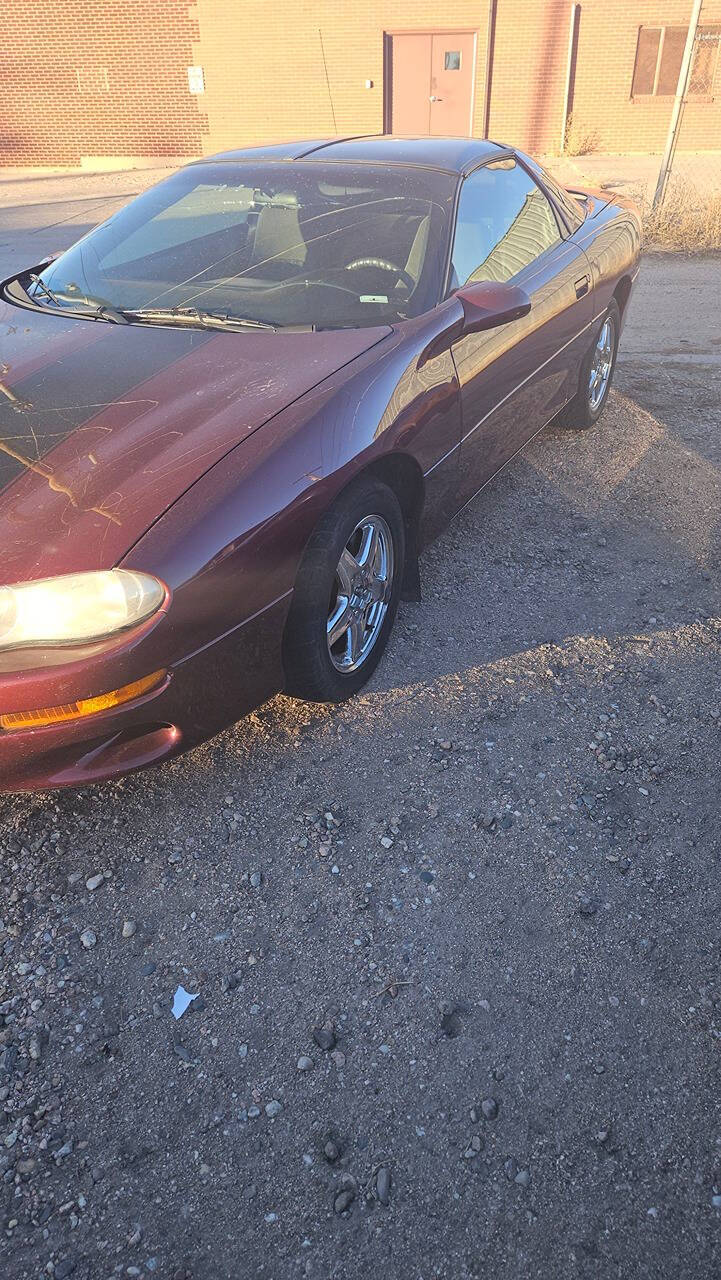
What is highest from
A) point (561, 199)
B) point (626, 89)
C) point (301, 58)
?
point (301, 58)

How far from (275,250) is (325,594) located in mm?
1594

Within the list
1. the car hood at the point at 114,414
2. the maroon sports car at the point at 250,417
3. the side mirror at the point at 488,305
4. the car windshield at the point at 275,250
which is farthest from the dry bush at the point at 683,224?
the car hood at the point at 114,414

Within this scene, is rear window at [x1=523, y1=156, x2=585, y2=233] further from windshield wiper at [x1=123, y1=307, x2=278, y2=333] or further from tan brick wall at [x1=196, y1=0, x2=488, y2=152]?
tan brick wall at [x1=196, y1=0, x2=488, y2=152]

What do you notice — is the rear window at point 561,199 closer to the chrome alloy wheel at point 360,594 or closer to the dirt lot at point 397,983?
the dirt lot at point 397,983

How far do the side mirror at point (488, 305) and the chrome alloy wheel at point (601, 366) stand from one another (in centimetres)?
169

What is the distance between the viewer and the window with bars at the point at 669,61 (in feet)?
55.7

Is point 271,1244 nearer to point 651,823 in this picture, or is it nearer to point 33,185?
point 651,823

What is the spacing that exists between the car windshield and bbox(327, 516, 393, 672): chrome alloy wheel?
745 millimetres

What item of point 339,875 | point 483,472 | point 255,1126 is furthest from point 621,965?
point 483,472

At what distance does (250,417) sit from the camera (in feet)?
8.07

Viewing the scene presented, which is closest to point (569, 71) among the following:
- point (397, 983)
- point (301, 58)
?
point (301, 58)

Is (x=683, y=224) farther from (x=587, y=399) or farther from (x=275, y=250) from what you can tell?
(x=275, y=250)

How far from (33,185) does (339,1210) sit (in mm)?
18772

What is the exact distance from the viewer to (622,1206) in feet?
5.51
